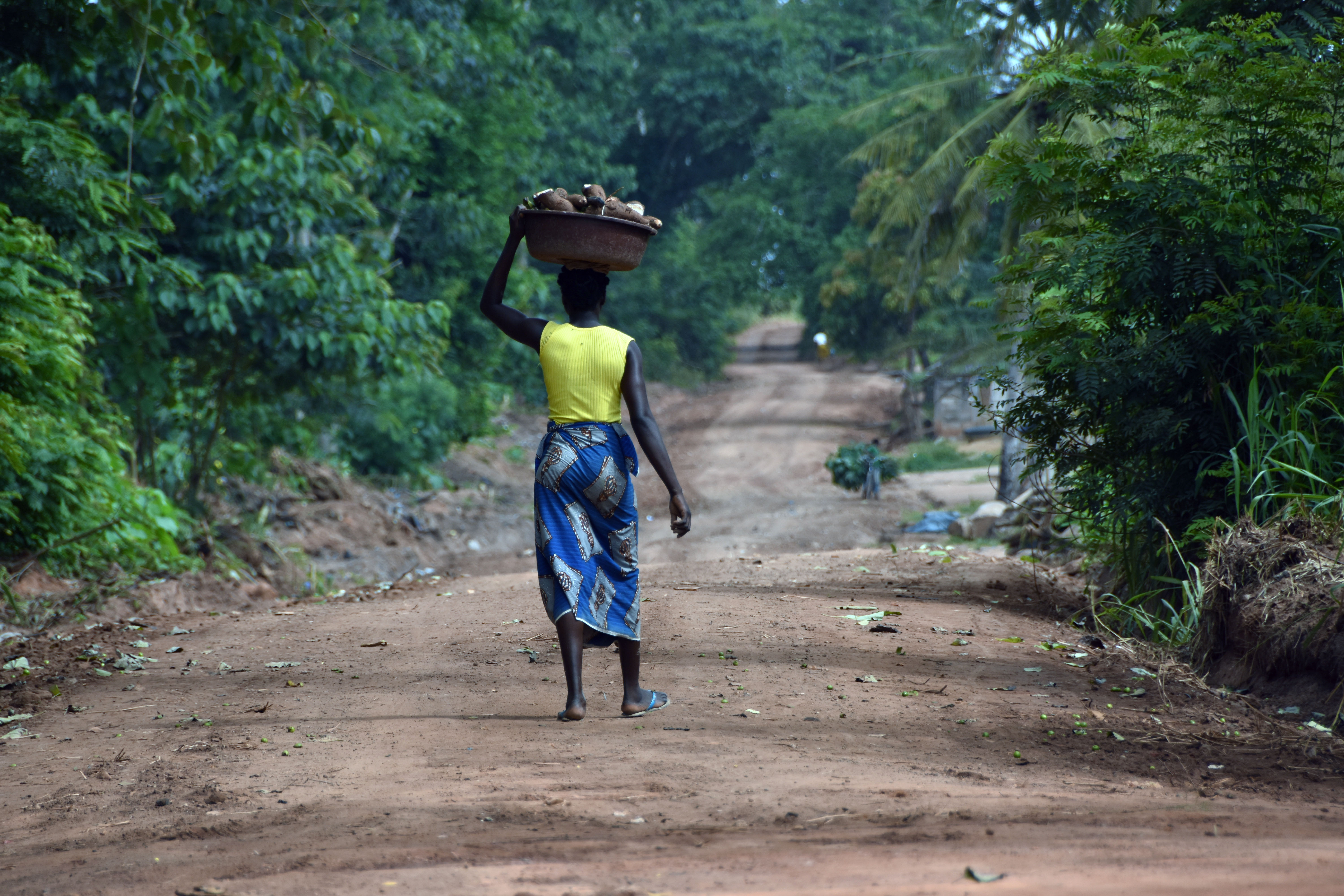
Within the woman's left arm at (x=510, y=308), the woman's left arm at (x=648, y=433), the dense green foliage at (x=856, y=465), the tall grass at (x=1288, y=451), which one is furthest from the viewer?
the dense green foliage at (x=856, y=465)

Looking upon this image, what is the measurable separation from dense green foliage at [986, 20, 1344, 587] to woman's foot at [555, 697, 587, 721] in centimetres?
323

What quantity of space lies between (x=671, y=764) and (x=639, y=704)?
0.67 meters

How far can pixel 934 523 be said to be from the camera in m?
14.4

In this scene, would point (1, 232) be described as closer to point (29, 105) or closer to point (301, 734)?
point (29, 105)

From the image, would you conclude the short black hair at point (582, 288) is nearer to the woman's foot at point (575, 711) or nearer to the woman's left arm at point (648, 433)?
the woman's left arm at point (648, 433)

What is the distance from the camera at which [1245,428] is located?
5293mm

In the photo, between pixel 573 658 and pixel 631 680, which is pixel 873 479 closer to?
pixel 631 680

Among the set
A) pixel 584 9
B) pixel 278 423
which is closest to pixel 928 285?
pixel 584 9

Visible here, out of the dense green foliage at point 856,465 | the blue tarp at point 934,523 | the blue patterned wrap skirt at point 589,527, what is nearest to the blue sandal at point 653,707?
the blue patterned wrap skirt at point 589,527

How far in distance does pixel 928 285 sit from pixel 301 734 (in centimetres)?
2208

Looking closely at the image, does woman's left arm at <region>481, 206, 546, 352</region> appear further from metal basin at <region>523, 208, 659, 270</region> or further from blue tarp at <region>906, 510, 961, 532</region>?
blue tarp at <region>906, 510, 961, 532</region>

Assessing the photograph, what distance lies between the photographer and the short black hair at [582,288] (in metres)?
4.18

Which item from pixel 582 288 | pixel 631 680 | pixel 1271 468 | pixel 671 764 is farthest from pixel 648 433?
pixel 1271 468

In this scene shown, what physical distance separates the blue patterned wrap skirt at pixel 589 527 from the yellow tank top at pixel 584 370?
0.18 ft
